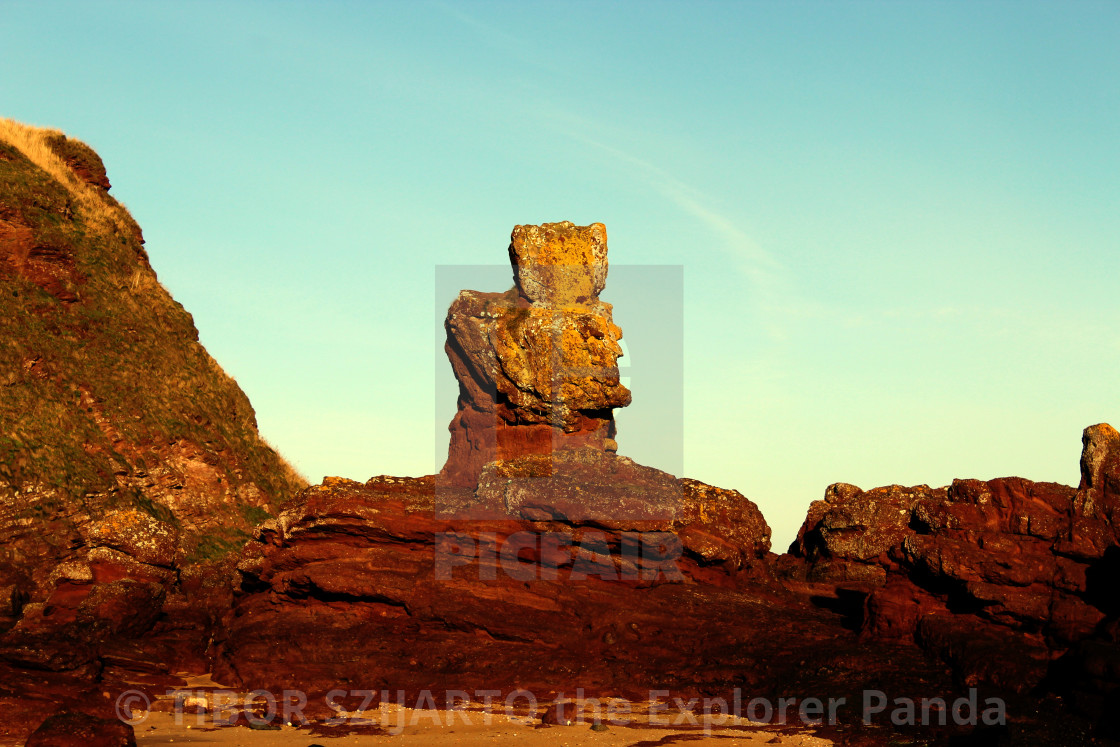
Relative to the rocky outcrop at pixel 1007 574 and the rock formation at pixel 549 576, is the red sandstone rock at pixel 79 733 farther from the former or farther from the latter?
the rocky outcrop at pixel 1007 574

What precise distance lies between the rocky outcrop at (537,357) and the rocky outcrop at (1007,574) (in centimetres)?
911

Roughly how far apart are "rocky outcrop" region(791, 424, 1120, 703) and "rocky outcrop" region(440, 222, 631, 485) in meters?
9.11

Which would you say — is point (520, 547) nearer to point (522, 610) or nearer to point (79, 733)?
point (522, 610)

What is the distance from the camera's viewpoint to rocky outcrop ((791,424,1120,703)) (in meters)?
19.9

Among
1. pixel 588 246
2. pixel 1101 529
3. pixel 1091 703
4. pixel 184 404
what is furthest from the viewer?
pixel 184 404

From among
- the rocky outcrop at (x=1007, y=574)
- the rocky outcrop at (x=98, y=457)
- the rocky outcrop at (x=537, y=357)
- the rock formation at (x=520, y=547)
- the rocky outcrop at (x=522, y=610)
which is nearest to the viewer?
the rocky outcrop at (x=1007, y=574)

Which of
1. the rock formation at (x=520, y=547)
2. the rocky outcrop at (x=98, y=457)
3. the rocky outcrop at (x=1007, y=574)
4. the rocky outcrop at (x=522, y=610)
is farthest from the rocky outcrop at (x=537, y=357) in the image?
the rocky outcrop at (x=1007, y=574)

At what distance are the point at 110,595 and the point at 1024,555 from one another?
2200 centimetres

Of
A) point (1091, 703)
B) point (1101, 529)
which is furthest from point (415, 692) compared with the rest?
point (1101, 529)

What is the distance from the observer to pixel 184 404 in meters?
38.2

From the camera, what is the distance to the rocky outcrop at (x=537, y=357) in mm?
27625

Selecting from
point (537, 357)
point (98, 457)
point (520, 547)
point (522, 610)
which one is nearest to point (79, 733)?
point (522, 610)

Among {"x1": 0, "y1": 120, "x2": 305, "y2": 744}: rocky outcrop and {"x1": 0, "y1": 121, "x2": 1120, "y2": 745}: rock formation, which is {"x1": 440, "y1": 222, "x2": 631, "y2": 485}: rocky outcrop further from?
{"x1": 0, "y1": 120, "x2": 305, "y2": 744}: rocky outcrop

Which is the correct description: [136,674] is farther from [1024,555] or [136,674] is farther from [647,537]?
[1024,555]
